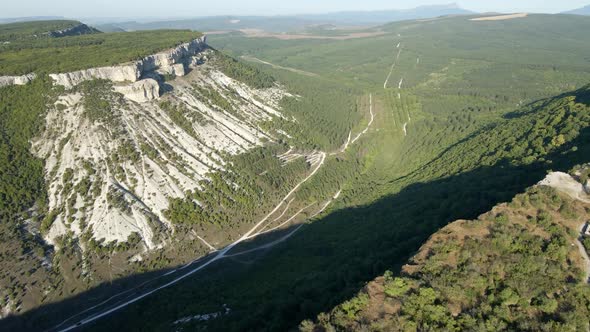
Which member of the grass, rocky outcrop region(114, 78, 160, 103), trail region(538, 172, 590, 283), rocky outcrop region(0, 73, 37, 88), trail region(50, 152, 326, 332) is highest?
the grass

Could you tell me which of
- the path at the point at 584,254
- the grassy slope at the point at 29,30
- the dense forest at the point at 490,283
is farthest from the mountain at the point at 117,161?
the path at the point at 584,254

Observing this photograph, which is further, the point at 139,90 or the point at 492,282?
the point at 139,90

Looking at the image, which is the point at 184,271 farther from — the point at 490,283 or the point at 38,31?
the point at 38,31

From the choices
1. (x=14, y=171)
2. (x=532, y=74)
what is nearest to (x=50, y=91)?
(x=14, y=171)

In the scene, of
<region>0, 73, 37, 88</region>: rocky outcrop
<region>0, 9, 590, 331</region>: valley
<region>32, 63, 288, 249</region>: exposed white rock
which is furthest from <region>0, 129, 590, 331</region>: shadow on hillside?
<region>0, 73, 37, 88</region>: rocky outcrop

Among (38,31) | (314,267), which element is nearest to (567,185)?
(314,267)

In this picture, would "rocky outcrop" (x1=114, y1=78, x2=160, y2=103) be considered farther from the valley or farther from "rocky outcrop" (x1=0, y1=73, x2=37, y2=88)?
"rocky outcrop" (x1=0, y1=73, x2=37, y2=88)

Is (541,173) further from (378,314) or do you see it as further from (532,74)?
(532,74)
